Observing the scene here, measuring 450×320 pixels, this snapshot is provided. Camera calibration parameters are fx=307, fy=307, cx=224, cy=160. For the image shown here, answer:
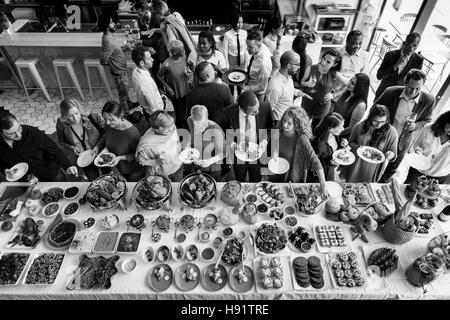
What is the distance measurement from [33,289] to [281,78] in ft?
12.1

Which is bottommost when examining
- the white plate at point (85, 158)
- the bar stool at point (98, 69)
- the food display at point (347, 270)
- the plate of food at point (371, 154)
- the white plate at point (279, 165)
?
the bar stool at point (98, 69)

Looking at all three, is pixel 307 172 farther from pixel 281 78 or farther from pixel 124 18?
pixel 124 18

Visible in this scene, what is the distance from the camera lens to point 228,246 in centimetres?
303

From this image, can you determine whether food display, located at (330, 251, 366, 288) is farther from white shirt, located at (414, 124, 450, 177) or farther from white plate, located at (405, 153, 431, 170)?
white shirt, located at (414, 124, 450, 177)

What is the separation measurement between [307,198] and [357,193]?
0.62 m

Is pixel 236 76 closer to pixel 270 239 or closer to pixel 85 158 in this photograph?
pixel 85 158

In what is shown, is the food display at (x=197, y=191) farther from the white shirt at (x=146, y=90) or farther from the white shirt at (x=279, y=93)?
the white shirt at (x=146, y=90)

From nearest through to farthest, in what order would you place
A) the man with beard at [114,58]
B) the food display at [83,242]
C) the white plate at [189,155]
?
the food display at [83,242] → the white plate at [189,155] → the man with beard at [114,58]

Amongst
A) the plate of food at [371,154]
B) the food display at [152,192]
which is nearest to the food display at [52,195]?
the food display at [152,192]

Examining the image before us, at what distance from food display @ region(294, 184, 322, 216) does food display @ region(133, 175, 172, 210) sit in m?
1.42

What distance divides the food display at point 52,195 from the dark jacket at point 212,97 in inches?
78.4

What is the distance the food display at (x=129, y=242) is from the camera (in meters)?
3.04

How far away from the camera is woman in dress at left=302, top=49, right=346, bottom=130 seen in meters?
4.54

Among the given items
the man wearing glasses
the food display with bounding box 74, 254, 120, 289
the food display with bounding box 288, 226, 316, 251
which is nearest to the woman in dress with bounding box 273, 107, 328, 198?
the food display with bounding box 288, 226, 316, 251
